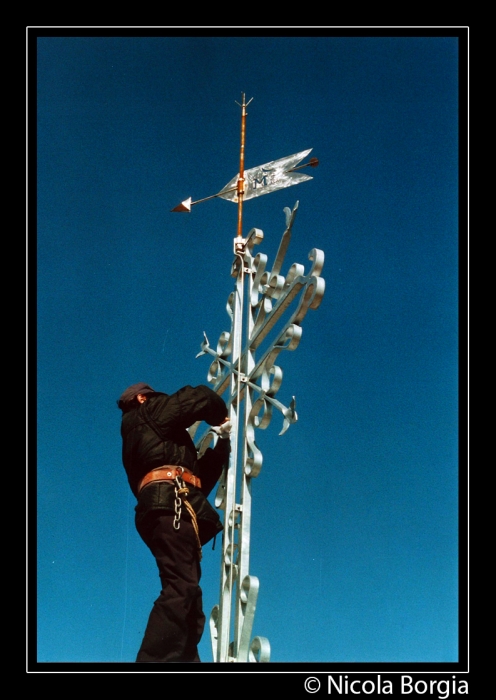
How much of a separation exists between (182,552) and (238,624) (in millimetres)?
608

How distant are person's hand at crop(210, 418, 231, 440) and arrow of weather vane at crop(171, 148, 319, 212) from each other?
6.22 feet

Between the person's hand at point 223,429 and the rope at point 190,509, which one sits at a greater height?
the person's hand at point 223,429

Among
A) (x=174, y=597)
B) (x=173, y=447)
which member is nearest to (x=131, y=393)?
(x=173, y=447)

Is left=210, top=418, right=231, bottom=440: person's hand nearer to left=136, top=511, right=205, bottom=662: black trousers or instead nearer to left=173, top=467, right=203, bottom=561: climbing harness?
left=173, top=467, right=203, bottom=561: climbing harness

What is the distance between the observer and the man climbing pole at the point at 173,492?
27.8ft

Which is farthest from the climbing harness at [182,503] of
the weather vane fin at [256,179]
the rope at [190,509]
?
the weather vane fin at [256,179]

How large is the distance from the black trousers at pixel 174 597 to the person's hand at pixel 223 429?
30.3 inches

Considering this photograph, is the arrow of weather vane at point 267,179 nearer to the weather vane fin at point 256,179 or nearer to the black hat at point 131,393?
the weather vane fin at point 256,179

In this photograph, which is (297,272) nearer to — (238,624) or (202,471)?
(202,471)

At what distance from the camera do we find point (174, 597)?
8531mm

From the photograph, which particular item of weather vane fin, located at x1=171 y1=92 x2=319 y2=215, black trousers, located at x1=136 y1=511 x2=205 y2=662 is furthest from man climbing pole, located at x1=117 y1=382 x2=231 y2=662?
weather vane fin, located at x1=171 y1=92 x2=319 y2=215

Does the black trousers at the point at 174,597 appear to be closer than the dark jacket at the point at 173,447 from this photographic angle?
Yes
